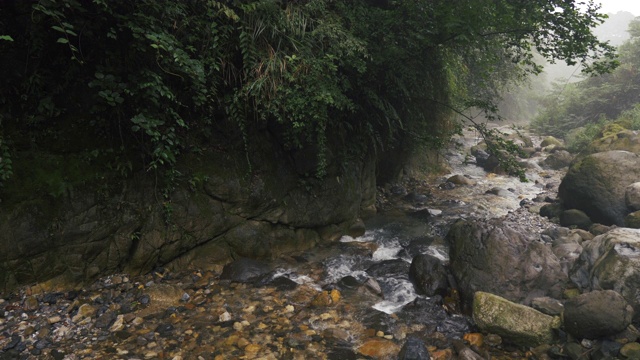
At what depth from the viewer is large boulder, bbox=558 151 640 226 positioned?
26.9 ft

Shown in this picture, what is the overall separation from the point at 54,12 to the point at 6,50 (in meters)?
1.13

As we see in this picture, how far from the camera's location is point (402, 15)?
20.5ft

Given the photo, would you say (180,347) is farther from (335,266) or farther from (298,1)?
(298,1)

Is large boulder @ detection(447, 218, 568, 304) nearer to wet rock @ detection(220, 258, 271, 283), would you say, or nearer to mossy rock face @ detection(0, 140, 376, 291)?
mossy rock face @ detection(0, 140, 376, 291)

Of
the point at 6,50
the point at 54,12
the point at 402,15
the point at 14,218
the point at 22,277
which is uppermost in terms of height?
the point at 402,15

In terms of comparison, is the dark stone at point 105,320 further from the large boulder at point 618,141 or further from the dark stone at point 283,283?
the large boulder at point 618,141

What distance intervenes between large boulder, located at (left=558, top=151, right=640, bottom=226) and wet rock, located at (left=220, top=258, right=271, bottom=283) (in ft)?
26.7

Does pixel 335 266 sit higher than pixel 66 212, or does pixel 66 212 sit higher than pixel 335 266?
pixel 66 212

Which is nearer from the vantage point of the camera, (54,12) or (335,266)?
(54,12)

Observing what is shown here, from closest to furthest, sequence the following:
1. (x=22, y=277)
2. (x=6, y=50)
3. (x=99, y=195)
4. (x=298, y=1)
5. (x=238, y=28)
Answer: (x=6, y=50) < (x=22, y=277) < (x=99, y=195) < (x=238, y=28) < (x=298, y=1)

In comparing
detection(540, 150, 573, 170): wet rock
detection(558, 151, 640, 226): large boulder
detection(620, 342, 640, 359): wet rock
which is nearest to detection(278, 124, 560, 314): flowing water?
detection(540, 150, 573, 170): wet rock

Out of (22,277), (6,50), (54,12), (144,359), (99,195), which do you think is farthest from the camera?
(99,195)

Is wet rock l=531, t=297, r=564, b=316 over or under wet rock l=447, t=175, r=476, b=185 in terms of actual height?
under

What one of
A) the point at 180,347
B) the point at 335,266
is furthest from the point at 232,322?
the point at 335,266
